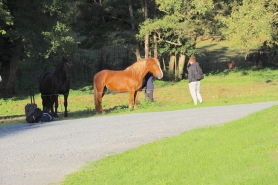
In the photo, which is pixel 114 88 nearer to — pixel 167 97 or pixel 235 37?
pixel 167 97

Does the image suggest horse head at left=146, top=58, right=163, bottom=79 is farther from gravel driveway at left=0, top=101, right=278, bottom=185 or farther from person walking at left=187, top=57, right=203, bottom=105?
gravel driveway at left=0, top=101, right=278, bottom=185

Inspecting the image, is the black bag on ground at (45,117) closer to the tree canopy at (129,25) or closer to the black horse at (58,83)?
the black horse at (58,83)

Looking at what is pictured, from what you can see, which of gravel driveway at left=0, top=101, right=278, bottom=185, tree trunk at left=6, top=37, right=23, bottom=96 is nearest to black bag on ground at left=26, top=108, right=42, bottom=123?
gravel driveway at left=0, top=101, right=278, bottom=185

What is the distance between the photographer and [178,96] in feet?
116

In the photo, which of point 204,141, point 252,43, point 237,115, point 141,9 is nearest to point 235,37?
point 252,43

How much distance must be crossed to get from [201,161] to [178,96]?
24.7 m

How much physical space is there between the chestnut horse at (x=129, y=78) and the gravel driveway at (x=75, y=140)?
161 inches

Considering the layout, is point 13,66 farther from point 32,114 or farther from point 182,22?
point 32,114

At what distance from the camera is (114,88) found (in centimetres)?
2572

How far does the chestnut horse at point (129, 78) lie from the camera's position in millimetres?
24969

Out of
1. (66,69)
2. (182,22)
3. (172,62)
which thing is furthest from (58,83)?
(172,62)

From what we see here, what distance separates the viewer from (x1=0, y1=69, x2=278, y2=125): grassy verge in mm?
26609

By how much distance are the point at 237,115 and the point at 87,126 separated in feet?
15.3

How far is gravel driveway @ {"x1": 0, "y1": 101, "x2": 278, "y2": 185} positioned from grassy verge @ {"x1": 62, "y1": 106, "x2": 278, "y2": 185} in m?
0.73
